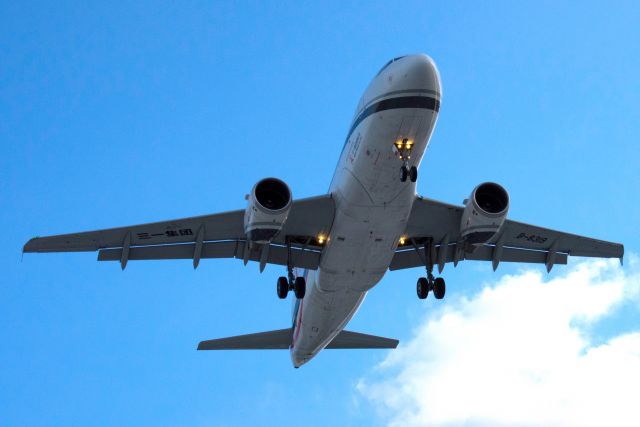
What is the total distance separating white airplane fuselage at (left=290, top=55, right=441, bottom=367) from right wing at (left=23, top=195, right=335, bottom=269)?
652 millimetres

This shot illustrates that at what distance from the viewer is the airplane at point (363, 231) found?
63.5ft

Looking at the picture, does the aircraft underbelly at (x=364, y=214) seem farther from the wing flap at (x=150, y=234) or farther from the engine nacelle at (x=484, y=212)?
the wing flap at (x=150, y=234)

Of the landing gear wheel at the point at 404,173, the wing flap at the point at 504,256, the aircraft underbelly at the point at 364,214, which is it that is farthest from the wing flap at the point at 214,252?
the landing gear wheel at the point at 404,173

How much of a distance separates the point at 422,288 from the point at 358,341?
781cm

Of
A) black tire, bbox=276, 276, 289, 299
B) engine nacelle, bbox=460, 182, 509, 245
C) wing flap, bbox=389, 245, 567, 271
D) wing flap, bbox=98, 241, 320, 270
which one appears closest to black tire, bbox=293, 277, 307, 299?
black tire, bbox=276, 276, 289, 299

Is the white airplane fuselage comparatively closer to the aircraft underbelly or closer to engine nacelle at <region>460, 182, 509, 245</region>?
the aircraft underbelly

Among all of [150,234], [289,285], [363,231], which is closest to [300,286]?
[289,285]

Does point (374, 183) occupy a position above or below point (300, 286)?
above

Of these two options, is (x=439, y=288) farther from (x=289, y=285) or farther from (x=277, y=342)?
(x=277, y=342)

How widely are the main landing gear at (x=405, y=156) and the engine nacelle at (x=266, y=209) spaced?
3214 millimetres

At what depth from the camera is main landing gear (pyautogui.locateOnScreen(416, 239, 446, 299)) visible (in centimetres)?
2464

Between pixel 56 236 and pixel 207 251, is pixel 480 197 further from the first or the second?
pixel 56 236

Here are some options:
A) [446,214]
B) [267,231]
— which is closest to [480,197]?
[446,214]

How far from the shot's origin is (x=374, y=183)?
790 inches
